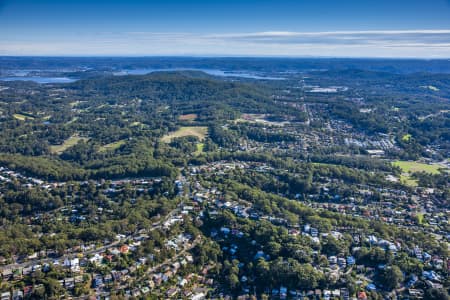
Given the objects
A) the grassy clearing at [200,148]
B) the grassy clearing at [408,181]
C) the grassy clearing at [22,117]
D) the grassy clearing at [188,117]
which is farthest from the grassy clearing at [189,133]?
the grassy clearing at [22,117]

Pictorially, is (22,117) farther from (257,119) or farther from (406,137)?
(406,137)

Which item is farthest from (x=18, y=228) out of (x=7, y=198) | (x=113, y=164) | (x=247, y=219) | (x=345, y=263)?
(x=345, y=263)

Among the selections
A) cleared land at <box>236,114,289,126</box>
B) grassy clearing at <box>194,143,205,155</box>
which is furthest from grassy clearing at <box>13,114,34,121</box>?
cleared land at <box>236,114,289,126</box>

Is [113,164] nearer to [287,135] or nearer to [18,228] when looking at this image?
[18,228]

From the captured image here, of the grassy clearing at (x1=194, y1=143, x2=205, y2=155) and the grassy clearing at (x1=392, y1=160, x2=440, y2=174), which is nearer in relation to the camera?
the grassy clearing at (x1=392, y1=160, x2=440, y2=174)

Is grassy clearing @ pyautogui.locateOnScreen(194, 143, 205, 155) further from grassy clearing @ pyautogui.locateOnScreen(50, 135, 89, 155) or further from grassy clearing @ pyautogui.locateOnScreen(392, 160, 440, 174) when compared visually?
grassy clearing @ pyautogui.locateOnScreen(392, 160, 440, 174)

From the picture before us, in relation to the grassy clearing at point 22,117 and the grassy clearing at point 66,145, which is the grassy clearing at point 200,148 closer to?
the grassy clearing at point 66,145
